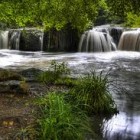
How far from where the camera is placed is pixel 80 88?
11727 mm

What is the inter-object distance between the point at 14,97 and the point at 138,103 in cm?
453

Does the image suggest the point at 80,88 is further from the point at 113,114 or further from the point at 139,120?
the point at 139,120

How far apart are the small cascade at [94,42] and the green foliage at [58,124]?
82.5 ft

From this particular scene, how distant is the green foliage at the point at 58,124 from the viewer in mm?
7910

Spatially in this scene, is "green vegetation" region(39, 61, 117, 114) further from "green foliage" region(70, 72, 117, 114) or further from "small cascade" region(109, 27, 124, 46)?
"small cascade" region(109, 27, 124, 46)

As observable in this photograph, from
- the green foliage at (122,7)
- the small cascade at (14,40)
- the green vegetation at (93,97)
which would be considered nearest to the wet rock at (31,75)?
the green vegetation at (93,97)

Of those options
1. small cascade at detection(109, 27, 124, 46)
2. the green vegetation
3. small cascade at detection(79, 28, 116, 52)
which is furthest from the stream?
small cascade at detection(109, 27, 124, 46)

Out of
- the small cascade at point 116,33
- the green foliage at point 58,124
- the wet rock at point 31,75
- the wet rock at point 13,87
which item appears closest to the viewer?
the green foliage at point 58,124

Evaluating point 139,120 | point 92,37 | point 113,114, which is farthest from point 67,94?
point 92,37

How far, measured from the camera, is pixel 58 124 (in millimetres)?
8102

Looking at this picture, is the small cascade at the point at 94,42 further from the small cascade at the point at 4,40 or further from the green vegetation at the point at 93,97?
the green vegetation at the point at 93,97

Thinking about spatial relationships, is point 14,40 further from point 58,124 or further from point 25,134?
point 25,134

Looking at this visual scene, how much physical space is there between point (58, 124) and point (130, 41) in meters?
27.7

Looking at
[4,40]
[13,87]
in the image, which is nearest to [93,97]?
[13,87]
